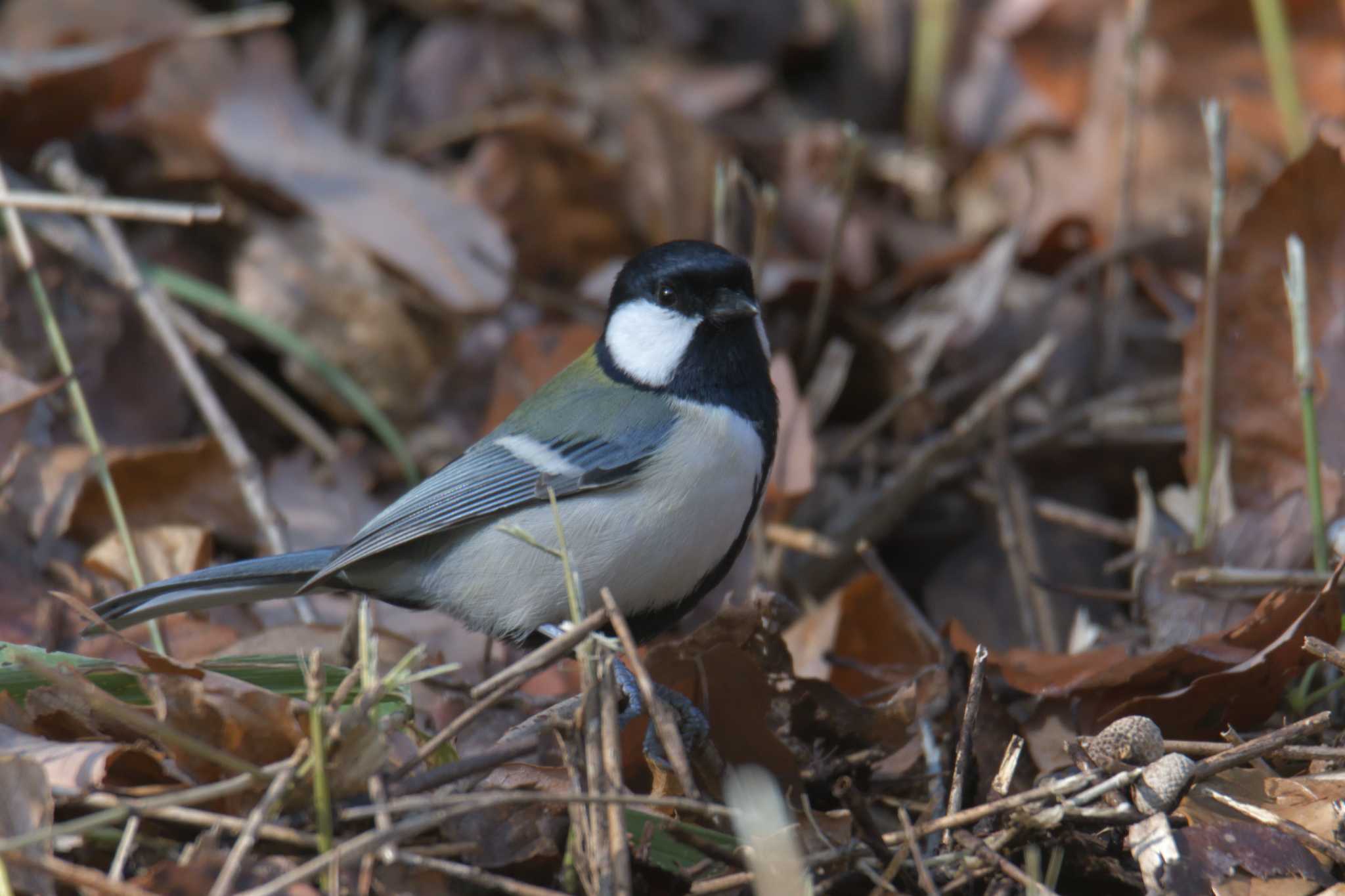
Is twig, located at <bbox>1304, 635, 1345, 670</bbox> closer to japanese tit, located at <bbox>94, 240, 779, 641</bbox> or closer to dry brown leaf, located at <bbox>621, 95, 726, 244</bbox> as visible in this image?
japanese tit, located at <bbox>94, 240, 779, 641</bbox>

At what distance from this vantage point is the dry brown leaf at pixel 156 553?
279 centimetres

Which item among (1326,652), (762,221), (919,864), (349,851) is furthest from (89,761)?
(762,221)

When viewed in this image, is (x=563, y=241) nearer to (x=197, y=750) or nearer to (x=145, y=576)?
(x=145, y=576)

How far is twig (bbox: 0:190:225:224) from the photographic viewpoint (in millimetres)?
2721

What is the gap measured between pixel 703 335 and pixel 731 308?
0.25 ft

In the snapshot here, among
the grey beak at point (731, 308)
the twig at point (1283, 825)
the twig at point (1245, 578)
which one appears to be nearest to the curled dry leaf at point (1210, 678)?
the twig at point (1245, 578)

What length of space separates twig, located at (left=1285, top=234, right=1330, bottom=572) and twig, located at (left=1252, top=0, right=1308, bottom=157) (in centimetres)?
120

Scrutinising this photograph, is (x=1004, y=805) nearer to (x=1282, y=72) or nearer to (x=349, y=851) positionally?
(x=349, y=851)

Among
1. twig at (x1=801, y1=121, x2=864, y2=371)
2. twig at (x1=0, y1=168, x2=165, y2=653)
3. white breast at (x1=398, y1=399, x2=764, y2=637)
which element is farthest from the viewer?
twig at (x1=801, y1=121, x2=864, y2=371)

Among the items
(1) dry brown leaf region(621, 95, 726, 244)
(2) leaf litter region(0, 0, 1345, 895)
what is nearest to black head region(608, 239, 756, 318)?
(2) leaf litter region(0, 0, 1345, 895)

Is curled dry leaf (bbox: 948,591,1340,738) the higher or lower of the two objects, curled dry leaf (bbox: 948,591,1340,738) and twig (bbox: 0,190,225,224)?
the lower

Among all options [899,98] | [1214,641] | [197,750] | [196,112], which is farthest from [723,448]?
[899,98]

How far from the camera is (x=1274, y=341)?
2.77 meters

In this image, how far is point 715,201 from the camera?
3.10 meters
